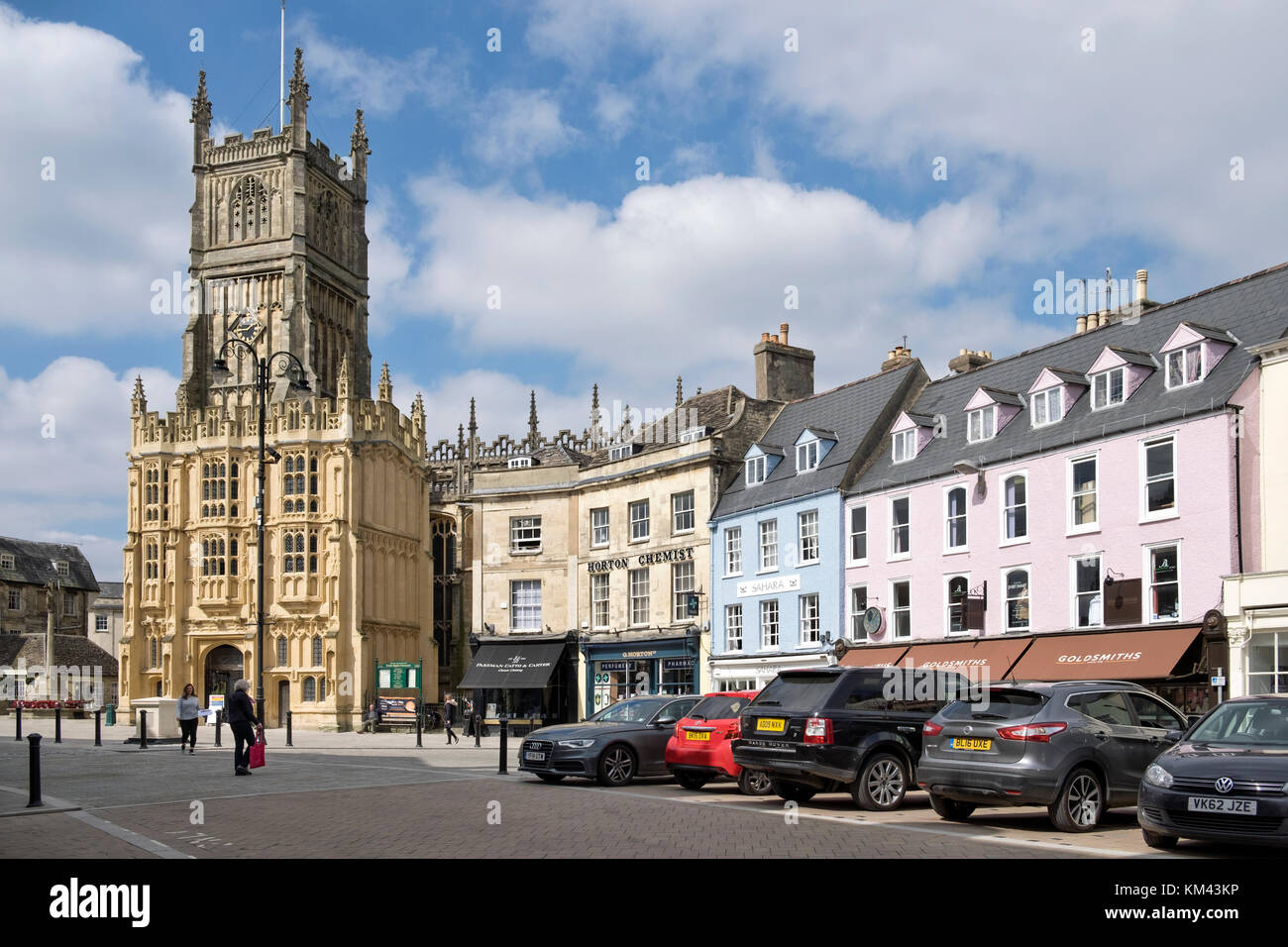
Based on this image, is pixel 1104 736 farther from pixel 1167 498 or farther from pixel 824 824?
pixel 1167 498

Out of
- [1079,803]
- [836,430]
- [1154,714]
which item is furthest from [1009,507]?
[1079,803]

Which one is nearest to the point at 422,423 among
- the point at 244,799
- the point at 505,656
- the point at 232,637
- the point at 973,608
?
the point at 232,637

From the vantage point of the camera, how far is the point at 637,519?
140 feet

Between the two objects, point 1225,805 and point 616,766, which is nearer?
point 1225,805

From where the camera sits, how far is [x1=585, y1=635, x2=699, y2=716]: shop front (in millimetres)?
40344

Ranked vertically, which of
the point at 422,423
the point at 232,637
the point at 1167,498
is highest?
the point at 422,423

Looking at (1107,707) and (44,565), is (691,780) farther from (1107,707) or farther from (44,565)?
(44,565)

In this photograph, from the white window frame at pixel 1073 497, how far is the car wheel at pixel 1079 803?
15.1 meters

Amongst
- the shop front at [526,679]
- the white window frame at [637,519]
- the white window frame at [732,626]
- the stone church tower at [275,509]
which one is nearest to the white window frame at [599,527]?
the white window frame at [637,519]

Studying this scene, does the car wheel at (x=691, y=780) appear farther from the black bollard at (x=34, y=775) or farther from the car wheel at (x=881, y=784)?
the black bollard at (x=34, y=775)

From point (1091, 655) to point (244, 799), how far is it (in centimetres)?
1765

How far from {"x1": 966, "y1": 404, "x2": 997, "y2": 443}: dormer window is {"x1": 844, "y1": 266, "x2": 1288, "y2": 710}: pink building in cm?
5

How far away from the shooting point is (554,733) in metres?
20.1

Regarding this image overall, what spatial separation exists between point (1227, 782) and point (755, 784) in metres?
8.55
